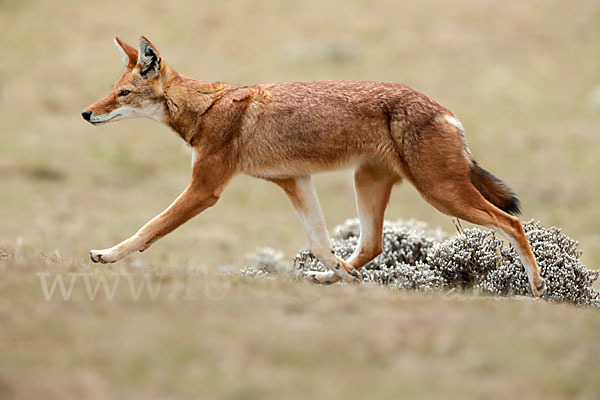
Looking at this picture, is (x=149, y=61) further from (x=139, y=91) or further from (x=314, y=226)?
(x=314, y=226)

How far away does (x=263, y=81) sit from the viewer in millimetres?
25781

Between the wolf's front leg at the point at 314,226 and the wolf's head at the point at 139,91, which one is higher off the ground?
the wolf's head at the point at 139,91

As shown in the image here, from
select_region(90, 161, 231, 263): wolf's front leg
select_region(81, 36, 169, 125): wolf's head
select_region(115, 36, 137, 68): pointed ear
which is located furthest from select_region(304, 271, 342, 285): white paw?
select_region(115, 36, 137, 68): pointed ear

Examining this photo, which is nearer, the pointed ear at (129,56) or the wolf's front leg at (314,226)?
the pointed ear at (129,56)

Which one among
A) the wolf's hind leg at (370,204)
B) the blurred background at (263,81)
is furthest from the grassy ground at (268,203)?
the wolf's hind leg at (370,204)

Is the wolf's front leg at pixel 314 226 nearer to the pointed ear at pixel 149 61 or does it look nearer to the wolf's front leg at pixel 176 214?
the wolf's front leg at pixel 176 214

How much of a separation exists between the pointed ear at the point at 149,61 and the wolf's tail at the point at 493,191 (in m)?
3.40

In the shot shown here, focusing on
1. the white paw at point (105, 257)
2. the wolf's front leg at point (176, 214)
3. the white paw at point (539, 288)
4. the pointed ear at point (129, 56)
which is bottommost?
the white paw at point (105, 257)

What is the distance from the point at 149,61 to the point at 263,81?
60.2ft

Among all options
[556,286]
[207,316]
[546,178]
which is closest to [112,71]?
[546,178]

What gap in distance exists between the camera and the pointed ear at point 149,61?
7566 mm

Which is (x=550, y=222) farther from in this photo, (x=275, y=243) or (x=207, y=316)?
(x=207, y=316)

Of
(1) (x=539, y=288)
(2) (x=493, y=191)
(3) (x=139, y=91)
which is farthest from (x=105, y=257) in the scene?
(1) (x=539, y=288)

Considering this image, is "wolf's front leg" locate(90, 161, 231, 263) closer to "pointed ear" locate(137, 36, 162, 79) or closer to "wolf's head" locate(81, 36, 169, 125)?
"wolf's head" locate(81, 36, 169, 125)
